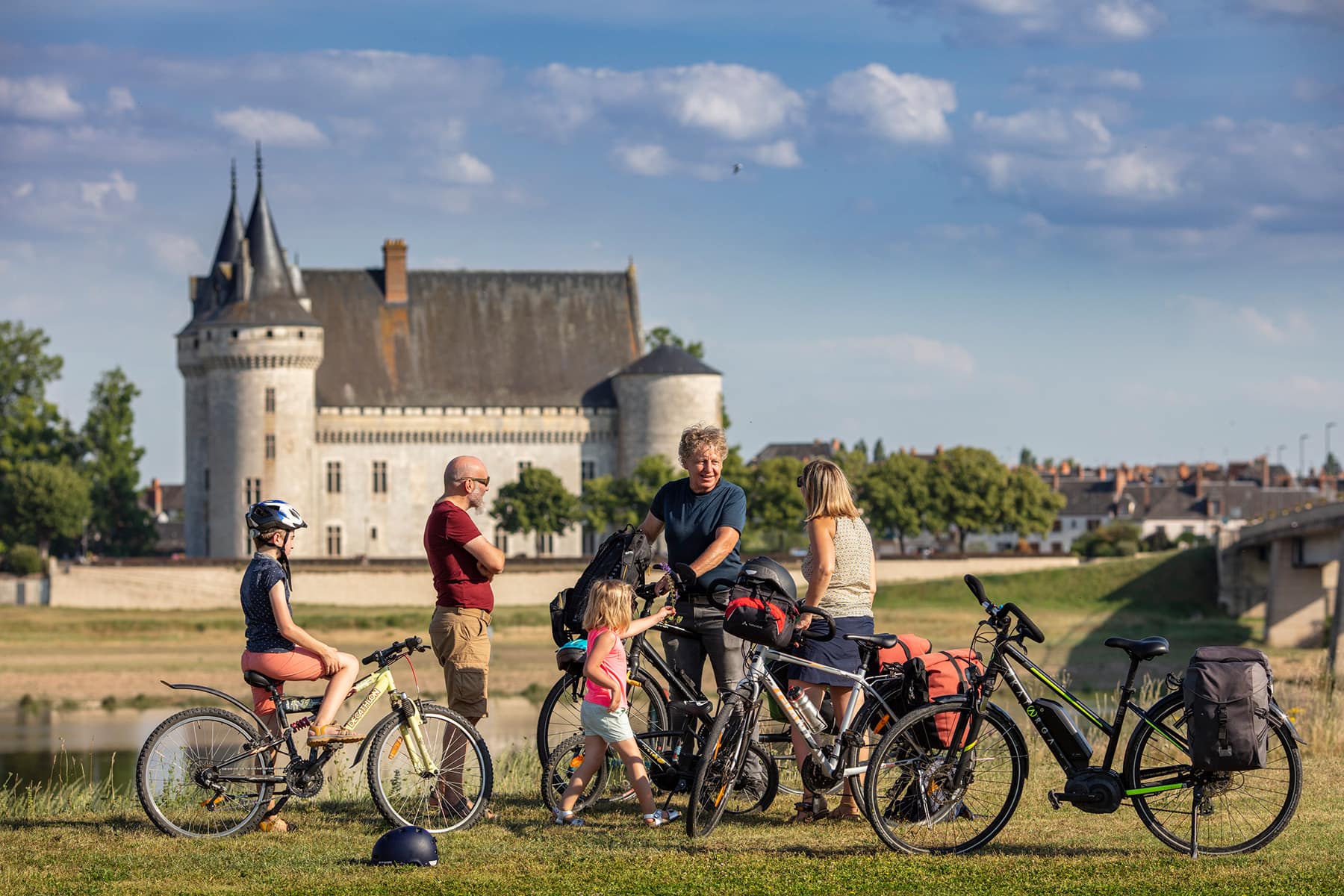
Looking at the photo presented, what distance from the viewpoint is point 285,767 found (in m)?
8.15

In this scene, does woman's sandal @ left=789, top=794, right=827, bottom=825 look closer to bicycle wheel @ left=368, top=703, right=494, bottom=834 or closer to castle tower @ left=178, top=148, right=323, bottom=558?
bicycle wheel @ left=368, top=703, right=494, bottom=834

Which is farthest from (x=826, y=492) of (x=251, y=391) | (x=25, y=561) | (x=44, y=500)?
(x=251, y=391)

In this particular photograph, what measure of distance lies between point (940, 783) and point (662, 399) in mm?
63490

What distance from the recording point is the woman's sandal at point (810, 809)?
8.20 m

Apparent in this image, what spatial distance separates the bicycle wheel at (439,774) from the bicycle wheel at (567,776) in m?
0.33

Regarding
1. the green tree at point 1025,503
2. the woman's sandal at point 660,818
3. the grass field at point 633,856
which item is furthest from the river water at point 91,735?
the green tree at point 1025,503

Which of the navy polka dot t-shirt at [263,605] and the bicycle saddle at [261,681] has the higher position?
the navy polka dot t-shirt at [263,605]

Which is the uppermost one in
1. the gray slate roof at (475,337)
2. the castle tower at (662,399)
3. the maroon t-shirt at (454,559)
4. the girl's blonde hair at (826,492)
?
the gray slate roof at (475,337)

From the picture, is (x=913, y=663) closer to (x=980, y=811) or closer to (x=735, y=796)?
(x=980, y=811)

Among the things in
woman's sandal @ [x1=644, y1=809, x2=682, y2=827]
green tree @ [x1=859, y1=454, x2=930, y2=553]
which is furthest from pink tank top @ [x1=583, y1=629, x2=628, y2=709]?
green tree @ [x1=859, y1=454, x2=930, y2=553]

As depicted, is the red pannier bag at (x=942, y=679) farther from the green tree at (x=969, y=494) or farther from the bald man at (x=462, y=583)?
the green tree at (x=969, y=494)

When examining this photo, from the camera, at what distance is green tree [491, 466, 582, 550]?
221ft

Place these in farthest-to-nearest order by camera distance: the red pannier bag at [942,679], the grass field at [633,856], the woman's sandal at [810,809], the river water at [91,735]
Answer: the river water at [91,735], the woman's sandal at [810,809], the red pannier bag at [942,679], the grass field at [633,856]

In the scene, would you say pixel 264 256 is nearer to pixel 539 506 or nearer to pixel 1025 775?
pixel 539 506
